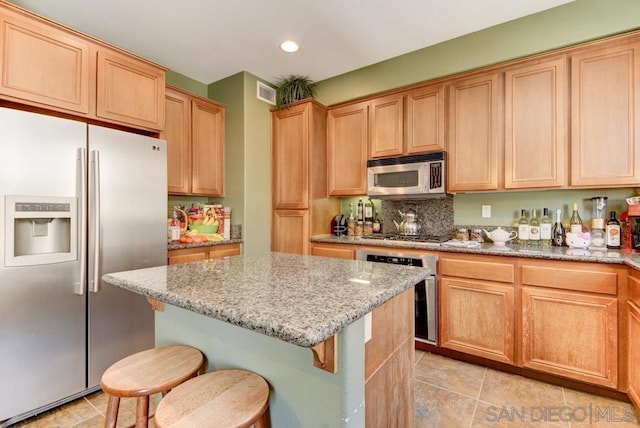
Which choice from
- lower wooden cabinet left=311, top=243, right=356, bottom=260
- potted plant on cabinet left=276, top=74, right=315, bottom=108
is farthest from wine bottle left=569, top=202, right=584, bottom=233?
potted plant on cabinet left=276, top=74, right=315, bottom=108

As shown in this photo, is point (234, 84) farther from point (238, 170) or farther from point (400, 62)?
point (400, 62)

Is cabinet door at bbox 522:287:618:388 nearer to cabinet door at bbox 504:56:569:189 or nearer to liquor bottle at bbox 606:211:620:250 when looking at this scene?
liquor bottle at bbox 606:211:620:250

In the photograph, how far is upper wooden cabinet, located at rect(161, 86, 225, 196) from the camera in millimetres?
2957

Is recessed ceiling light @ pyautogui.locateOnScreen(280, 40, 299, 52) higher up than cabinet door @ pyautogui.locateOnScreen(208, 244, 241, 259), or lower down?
higher up

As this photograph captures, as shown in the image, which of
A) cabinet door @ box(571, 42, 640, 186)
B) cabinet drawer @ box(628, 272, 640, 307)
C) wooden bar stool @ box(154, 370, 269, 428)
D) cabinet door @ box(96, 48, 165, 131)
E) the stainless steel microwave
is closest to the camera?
wooden bar stool @ box(154, 370, 269, 428)

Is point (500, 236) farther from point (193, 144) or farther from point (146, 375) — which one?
point (193, 144)

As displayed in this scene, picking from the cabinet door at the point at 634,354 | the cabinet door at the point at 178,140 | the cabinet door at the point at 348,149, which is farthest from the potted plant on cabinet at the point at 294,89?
the cabinet door at the point at 634,354

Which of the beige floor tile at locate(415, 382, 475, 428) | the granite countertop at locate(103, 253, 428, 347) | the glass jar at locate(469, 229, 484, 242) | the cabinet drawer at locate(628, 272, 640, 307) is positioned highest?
the glass jar at locate(469, 229, 484, 242)

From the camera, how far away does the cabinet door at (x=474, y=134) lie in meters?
2.57

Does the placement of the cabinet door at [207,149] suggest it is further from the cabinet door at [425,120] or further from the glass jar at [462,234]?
the glass jar at [462,234]

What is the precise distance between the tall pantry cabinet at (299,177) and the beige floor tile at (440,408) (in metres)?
1.69

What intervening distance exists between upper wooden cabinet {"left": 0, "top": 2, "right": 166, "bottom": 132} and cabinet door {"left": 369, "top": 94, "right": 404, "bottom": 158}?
1956mm

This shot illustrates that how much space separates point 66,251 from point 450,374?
274cm

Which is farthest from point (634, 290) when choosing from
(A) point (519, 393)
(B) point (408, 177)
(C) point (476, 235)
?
(B) point (408, 177)
